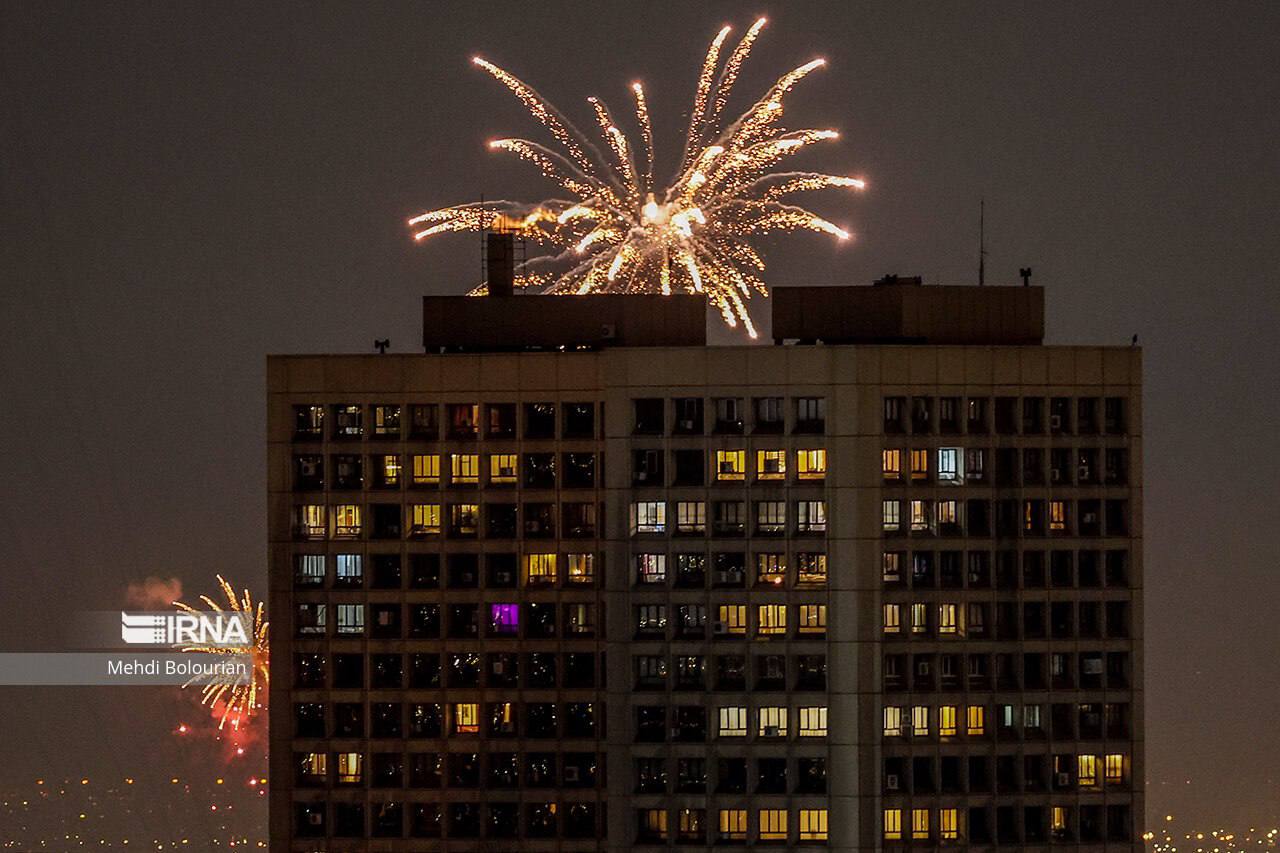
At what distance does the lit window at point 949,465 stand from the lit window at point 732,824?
2285 cm

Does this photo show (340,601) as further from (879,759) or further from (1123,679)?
(1123,679)

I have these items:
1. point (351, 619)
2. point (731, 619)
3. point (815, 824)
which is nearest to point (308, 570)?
point (351, 619)

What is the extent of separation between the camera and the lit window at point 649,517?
15388 centimetres

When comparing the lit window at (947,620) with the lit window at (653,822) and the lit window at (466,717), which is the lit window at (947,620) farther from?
the lit window at (466,717)

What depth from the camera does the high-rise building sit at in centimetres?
15275

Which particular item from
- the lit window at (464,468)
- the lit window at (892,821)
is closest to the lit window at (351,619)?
the lit window at (464,468)

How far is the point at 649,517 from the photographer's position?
154125 mm

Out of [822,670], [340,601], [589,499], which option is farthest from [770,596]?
[340,601]

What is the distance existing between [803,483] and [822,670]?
10984 millimetres

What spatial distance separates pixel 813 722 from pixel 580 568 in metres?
19.3

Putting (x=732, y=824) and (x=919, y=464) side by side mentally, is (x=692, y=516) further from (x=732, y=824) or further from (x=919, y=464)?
(x=732, y=824)

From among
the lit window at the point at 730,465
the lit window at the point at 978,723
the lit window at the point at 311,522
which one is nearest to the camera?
the lit window at the point at 730,465

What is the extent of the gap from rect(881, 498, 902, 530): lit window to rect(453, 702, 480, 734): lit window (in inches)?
1136

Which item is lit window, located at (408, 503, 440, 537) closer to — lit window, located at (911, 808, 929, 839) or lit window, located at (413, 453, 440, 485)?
lit window, located at (413, 453, 440, 485)
